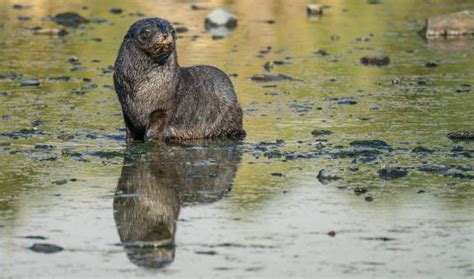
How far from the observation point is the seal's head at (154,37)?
41.7 feet

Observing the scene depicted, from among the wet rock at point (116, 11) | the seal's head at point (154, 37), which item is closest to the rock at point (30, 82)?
the seal's head at point (154, 37)

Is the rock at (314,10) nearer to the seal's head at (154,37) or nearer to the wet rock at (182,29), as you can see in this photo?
the wet rock at (182,29)

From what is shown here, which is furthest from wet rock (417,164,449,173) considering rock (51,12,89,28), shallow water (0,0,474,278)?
rock (51,12,89,28)

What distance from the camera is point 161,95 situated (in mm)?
13164

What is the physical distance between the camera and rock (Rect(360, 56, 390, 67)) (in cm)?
1894

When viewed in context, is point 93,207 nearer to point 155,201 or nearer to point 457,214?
point 155,201

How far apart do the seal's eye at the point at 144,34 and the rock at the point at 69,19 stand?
11224 millimetres

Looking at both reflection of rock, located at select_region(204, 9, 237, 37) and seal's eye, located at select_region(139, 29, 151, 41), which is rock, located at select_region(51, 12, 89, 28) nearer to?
reflection of rock, located at select_region(204, 9, 237, 37)

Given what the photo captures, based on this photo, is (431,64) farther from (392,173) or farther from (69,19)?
(69,19)

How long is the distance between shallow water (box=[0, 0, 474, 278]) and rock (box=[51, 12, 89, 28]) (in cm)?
374

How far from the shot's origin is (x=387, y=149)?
12.4 m

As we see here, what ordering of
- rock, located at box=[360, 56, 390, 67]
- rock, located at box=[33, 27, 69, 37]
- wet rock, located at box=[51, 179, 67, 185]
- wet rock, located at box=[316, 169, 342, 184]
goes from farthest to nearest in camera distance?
rock, located at box=[33, 27, 69, 37] → rock, located at box=[360, 56, 390, 67] → wet rock, located at box=[316, 169, 342, 184] → wet rock, located at box=[51, 179, 67, 185]

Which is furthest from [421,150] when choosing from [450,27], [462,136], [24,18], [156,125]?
[24,18]

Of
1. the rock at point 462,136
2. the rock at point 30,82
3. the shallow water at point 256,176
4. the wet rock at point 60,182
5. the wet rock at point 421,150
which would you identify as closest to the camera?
the shallow water at point 256,176
